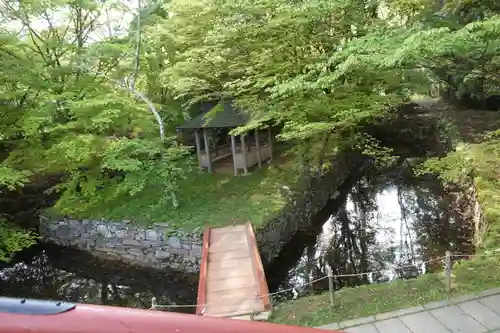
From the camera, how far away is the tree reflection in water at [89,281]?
10.9 meters

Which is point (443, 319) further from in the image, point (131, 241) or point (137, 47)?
point (137, 47)

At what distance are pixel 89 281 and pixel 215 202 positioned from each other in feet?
15.9

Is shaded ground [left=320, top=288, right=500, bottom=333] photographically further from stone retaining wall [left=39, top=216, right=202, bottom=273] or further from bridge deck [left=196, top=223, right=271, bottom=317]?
stone retaining wall [left=39, top=216, right=202, bottom=273]

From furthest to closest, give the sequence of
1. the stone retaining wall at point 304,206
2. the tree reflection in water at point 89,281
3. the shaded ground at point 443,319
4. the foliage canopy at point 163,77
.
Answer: the stone retaining wall at point 304,206 → the tree reflection in water at point 89,281 → the foliage canopy at point 163,77 → the shaded ground at point 443,319

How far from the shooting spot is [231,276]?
8.80 m

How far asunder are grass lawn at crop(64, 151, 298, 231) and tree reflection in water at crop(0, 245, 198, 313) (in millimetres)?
1623

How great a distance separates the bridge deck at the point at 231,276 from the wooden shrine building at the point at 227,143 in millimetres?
4835

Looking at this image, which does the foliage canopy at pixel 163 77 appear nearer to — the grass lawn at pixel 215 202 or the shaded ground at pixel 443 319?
the grass lawn at pixel 215 202

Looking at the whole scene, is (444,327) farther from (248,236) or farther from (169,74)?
(169,74)

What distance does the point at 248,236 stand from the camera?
10.7 metres

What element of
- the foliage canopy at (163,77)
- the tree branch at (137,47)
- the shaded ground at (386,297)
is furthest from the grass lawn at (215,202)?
the shaded ground at (386,297)

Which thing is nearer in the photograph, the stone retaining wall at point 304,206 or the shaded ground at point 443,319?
the shaded ground at point 443,319

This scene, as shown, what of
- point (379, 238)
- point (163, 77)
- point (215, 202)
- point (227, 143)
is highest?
point (163, 77)

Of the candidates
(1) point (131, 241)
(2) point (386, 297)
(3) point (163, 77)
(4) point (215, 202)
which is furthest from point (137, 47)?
(2) point (386, 297)
